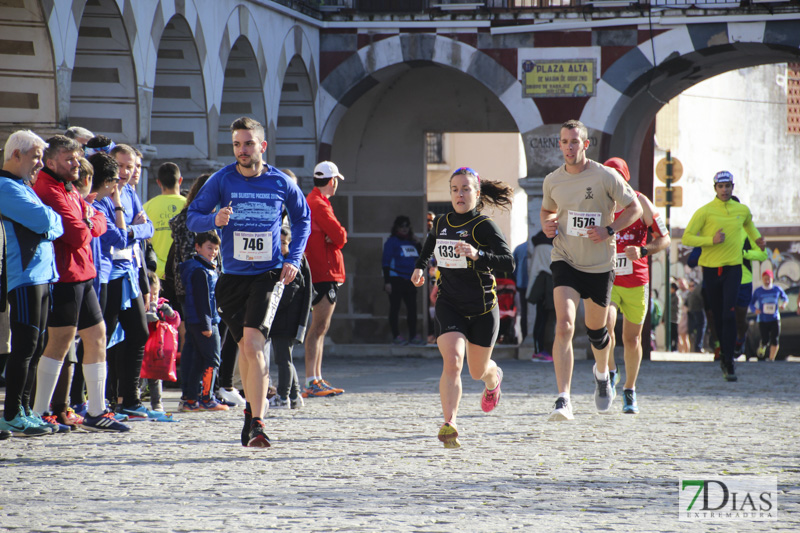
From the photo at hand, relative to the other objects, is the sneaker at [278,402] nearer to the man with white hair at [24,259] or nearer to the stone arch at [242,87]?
the man with white hair at [24,259]

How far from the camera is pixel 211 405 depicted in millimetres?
9109

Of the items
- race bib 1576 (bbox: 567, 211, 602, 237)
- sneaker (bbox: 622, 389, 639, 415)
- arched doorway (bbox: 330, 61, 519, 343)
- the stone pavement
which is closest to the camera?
the stone pavement

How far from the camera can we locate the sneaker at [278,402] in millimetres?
9181

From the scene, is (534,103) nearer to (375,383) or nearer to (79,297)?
(375,383)

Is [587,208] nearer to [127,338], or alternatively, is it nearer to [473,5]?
[127,338]

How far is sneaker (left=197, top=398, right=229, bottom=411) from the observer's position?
9.09 meters

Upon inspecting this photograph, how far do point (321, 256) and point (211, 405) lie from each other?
5.48 ft

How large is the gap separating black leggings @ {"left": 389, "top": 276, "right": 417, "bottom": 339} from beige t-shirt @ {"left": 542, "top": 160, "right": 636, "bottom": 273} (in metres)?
8.11

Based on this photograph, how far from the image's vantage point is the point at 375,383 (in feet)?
39.2

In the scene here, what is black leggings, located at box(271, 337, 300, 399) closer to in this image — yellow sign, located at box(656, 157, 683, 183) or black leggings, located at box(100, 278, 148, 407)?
black leggings, located at box(100, 278, 148, 407)

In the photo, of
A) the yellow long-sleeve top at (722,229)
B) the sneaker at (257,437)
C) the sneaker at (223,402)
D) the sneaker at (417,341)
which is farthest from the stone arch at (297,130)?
the sneaker at (257,437)

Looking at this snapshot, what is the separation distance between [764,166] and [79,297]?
3745 centimetres

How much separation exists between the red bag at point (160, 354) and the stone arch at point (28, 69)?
237 cm

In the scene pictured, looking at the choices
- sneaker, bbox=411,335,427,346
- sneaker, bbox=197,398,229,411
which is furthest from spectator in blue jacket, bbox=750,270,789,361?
sneaker, bbox=197,398,229,411
